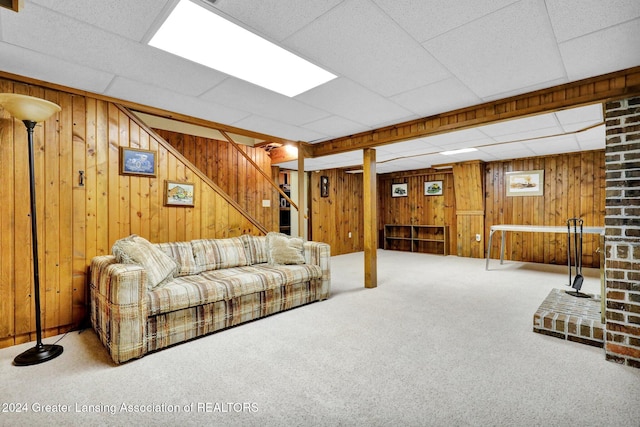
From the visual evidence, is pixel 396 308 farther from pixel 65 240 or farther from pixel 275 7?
pixel 65 240

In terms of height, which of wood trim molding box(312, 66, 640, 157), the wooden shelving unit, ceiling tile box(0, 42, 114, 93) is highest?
ceiling tile box(0, 42, 114, 93)

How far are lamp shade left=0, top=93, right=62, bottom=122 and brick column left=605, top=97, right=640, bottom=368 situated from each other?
4.12 metres

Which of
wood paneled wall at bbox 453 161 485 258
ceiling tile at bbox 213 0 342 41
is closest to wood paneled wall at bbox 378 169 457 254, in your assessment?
wood paneled wall at bbox 453 161 485 258

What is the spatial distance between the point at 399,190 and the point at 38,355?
7661mm

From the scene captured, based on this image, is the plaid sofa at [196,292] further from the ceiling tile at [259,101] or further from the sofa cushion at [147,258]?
the ceiling tile at [259,101]

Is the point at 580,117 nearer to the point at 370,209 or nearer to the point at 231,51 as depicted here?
the point at 370,209

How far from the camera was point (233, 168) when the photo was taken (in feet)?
16.9

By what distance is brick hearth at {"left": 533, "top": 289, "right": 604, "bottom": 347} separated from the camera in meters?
2.39

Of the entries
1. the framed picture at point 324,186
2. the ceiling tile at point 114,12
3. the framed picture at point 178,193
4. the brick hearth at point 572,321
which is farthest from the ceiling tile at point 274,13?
the framed picture at point 324,186

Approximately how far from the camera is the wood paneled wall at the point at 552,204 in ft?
18.0

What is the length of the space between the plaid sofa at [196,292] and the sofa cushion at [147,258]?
0.06 metres

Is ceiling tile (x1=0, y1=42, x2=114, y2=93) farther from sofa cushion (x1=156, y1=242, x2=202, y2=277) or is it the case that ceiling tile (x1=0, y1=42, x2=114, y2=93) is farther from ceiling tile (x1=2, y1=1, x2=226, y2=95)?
sofa cushion (x1=156, y1=242, x2=202, y2=277)

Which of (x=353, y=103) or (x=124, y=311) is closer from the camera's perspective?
(x=124, y=311)

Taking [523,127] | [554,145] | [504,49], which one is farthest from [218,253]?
[554,145]
